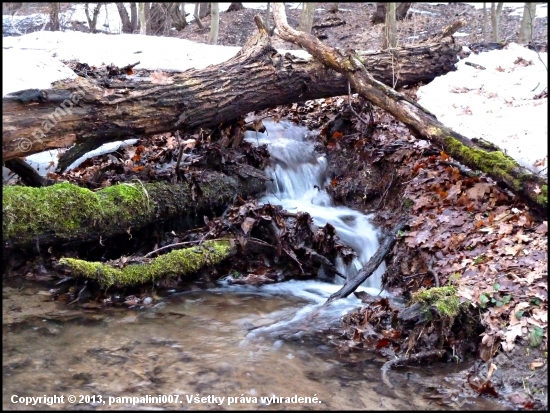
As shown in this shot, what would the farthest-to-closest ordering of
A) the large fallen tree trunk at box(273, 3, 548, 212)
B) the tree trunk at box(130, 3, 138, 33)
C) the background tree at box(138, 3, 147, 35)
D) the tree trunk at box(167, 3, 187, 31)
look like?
1. the tree trunk at box(130, 3, 138, 33)
2. the tree trunk at box(167, 3, 187, 31)
3. the background tree at box(138, 3, 147, 35)
4. the large fallen tree trunk at box(273, 3, 548, 212)

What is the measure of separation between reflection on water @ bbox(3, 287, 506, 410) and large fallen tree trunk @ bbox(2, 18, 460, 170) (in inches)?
79.0

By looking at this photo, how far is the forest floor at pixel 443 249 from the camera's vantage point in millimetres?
4309

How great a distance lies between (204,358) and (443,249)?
294 cm

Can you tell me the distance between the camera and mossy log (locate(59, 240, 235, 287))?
5.49 metres

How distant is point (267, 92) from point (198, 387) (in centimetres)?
482

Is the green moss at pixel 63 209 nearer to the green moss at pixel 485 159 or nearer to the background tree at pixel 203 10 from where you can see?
the green moss at pixel 485 159

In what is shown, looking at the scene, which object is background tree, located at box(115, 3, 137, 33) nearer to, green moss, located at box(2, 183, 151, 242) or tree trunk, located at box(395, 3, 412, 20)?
tree trunk, located at box(395, 3, 412, 20)

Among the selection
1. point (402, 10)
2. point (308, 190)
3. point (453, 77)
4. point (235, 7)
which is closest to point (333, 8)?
point (402, 10)

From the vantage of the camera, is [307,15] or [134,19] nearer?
[307,15]

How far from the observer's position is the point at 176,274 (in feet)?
20.1

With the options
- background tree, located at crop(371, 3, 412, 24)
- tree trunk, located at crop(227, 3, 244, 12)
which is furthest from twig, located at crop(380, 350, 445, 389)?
tree trunk, located at crop(227, 3, 244, 12)

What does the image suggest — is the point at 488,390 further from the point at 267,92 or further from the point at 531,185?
the point at 267,92

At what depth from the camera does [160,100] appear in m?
6.56

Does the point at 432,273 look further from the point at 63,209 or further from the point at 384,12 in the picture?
the point at 384,12
